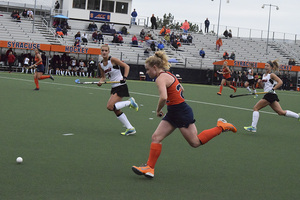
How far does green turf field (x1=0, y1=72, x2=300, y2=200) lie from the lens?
5.35m

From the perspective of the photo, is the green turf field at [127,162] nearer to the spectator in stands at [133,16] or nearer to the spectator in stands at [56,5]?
the spectator in stands at [56,5]

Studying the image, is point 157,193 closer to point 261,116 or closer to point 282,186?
point 282,186

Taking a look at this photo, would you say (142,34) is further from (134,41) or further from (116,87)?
(116,87)

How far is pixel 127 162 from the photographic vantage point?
22.5 feet

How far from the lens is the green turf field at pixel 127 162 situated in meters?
5.35

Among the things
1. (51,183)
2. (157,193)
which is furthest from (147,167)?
(51,183)

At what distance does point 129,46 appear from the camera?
42.9 metres

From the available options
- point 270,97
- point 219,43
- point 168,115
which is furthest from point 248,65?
point 168,115

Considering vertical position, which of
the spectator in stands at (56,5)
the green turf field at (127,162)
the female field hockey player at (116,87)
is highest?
the spectator in stands at (56,5)

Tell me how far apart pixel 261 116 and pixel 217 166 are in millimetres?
8167

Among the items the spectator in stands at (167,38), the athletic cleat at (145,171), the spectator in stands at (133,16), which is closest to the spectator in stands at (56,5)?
the spectator in stands at (133,16)

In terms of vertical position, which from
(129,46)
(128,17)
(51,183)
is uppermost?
(128,17)

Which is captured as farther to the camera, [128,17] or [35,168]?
[128,17]

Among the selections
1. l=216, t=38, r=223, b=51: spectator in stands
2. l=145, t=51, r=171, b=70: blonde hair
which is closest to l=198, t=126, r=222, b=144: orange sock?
l=145, t=51, r=171, b=70: blonde hair
